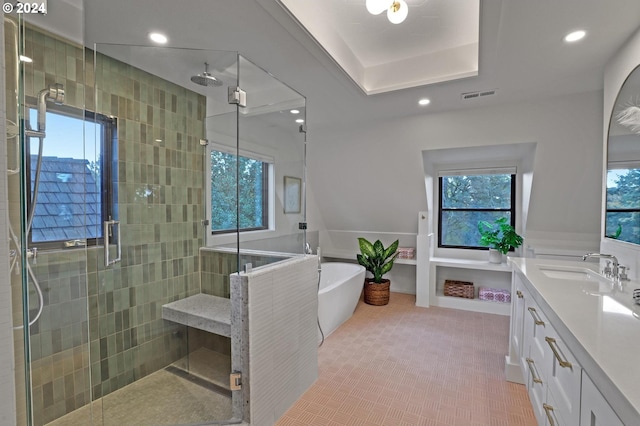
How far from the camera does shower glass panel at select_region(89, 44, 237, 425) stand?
6.51ft

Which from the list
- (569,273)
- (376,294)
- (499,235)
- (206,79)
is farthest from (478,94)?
(376,294)

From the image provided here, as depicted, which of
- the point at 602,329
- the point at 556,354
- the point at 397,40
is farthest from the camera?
the point at 397,40

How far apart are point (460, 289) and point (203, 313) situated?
329 cm

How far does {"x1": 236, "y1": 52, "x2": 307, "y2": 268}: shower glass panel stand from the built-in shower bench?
1.88ft

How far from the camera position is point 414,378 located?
7.44ft

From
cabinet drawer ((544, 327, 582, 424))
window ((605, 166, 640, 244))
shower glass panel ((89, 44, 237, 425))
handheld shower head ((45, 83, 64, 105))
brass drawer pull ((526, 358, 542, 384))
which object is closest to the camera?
cabinet drawer ((544, 327, 582, 424))

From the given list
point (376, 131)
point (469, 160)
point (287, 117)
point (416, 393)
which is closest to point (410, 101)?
point (376, 131)

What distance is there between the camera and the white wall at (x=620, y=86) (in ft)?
5.75

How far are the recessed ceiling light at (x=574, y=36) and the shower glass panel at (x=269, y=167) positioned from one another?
5.96 feet

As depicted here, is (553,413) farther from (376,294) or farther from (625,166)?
(376,294)

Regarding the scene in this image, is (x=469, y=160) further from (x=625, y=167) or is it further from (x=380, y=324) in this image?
(x=380, y=324)

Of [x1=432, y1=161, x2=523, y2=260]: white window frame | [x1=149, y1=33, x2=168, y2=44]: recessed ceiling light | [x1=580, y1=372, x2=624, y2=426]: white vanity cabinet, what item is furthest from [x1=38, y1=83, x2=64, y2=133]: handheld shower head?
[x1=432, y1=161, x2=523, y2=260]: white window frame

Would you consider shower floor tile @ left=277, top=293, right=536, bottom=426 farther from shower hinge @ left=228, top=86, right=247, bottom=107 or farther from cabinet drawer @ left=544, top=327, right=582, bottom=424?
shower hinge @ left=228, top=86, right=247, bottom=107

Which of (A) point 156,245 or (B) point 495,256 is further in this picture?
(B) point 495,256
